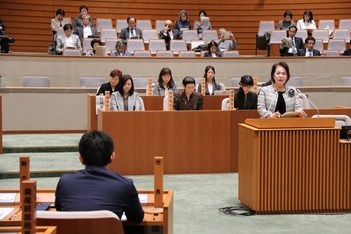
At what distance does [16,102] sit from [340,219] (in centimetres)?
542

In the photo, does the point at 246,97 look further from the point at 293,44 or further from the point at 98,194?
the point at 293,44

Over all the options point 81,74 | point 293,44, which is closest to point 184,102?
point 81,74

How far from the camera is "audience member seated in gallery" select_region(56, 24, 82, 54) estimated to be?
1021 cm

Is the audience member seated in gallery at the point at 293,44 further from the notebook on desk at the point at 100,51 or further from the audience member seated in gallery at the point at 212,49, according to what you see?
the notebook on desk at the point at 100,51

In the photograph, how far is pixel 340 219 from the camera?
4.48 meters


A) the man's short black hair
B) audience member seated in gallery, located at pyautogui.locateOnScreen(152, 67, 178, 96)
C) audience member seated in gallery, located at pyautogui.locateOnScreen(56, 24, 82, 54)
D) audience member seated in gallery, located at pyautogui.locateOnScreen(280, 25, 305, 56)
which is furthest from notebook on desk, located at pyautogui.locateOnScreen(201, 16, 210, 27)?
the man's short black hair

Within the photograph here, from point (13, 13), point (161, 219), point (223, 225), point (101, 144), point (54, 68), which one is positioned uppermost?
point (13, 13)

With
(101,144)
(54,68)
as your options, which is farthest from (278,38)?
(101,144)

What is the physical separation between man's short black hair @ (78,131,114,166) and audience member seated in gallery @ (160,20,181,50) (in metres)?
8.84

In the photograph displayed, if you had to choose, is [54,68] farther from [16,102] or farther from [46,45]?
[46,45]

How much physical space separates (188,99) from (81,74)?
10.1 ft

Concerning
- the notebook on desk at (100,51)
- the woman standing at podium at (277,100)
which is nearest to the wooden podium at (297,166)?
the woman standing at podium at (277,100)

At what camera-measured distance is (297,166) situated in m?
4.54

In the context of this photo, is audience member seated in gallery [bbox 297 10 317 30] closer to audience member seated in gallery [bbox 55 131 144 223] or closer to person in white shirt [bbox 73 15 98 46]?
person in white shirt [bbox 73 15 98 46]
